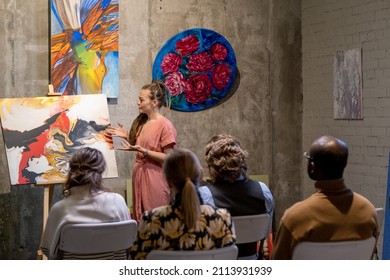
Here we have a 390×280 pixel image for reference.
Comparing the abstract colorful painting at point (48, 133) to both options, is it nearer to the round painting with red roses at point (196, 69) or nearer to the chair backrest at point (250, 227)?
the round painting with red roses at point (196, 69)

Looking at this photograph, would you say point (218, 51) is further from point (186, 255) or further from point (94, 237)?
point (186, 255)

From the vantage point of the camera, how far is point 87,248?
3.44 m

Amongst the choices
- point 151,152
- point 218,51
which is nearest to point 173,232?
point 151,152

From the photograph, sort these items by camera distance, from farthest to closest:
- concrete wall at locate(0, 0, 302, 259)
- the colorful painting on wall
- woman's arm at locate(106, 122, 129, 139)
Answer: the colorful painting on wall → concrete wall at locate(0, 0, 302, 259) → woman's arm at locate(106, 122, 129, 139)

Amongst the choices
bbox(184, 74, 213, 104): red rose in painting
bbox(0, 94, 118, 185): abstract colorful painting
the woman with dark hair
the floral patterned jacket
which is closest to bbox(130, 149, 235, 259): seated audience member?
the floral patterned jacket

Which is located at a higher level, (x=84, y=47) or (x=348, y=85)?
(x=84, y=47)

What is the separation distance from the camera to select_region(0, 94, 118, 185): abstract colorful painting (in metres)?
5.12

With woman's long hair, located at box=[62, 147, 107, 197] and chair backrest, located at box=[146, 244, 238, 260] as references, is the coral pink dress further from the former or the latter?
chair backrest, located at box=[146, 244, 238, 260]

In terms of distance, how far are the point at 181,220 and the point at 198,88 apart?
3571 mm

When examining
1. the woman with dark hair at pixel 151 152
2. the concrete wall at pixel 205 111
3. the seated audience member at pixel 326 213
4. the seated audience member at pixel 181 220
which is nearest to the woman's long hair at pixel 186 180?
the seated audience member at pixel 181 220

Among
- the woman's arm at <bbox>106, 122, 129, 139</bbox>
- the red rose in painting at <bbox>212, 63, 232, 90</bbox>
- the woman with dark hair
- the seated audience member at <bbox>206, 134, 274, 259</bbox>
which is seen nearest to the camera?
the seated audience member at <bbox>206, 134, 274, 259</bbox>

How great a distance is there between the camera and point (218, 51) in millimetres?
6555

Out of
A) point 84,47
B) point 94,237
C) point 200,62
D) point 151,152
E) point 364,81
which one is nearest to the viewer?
point 94,237

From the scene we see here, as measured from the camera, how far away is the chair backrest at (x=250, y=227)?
361cm
